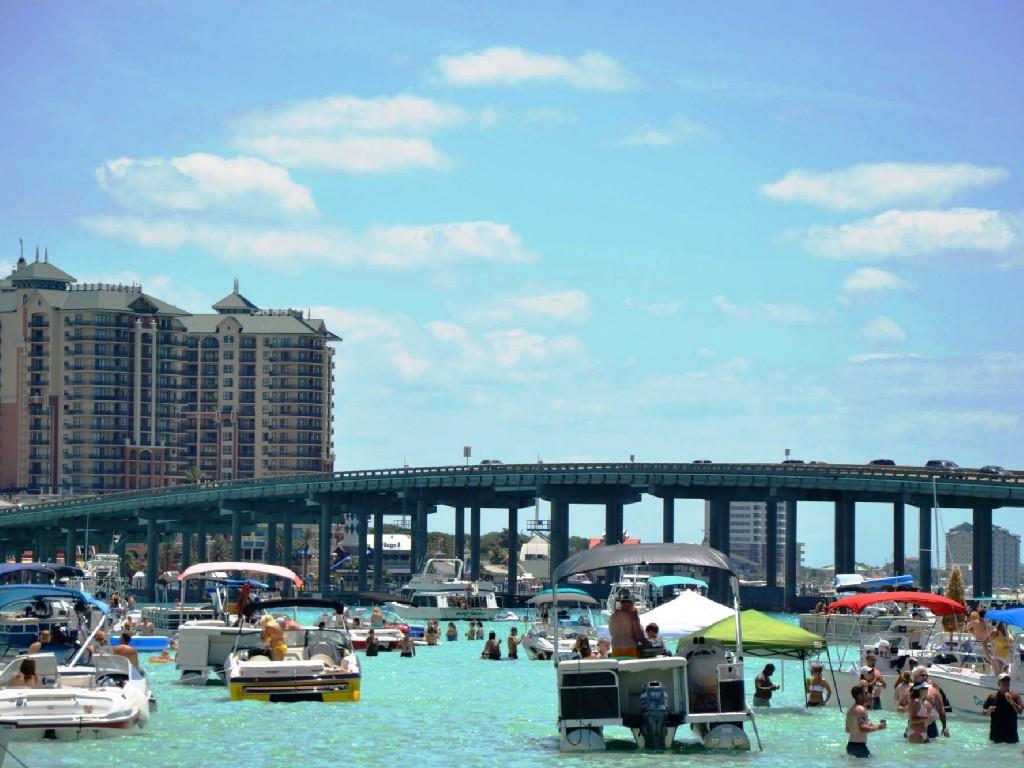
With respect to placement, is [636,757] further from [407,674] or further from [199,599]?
[199,599]

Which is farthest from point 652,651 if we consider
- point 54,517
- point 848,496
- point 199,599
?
point 54,517

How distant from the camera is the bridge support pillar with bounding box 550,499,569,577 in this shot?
16525cm

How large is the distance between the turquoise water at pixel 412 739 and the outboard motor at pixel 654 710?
1.49 ft

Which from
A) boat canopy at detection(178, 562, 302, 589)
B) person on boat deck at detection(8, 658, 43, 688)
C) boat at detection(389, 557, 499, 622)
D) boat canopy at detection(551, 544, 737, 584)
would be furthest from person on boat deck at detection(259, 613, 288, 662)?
boat at detection(389, 557, 499, 622)

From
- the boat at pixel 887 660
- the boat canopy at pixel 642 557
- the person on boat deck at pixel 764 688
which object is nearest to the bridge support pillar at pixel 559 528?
the boat at pixel 887 660

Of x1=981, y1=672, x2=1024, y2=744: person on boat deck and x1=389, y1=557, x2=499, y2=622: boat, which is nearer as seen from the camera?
x1=981, y1=672, x2=1024, y2=744: person on boat deck

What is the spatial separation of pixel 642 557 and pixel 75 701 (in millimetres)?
11392

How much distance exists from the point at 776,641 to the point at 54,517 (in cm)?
15420

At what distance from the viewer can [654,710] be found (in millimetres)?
33625

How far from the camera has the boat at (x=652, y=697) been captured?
33281 mm

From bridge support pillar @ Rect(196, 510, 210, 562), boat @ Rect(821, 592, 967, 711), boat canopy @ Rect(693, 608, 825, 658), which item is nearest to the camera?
boat canopy @ Rect(693, 608, 825, 658)

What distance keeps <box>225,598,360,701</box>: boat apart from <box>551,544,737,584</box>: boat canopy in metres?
7.69

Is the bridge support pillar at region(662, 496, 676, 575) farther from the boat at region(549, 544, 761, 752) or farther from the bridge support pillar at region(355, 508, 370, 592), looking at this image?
the boat at region(549, 544, 761, 752)

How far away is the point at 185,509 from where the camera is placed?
18300 centimetres
